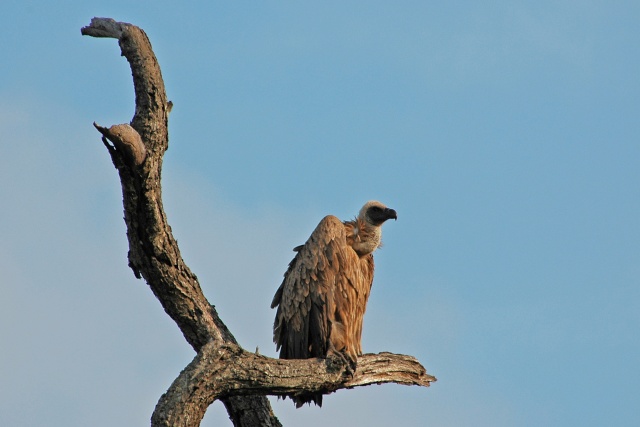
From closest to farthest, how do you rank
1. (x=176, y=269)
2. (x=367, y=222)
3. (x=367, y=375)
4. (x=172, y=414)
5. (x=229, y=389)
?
(x=172, y=414) < (x=229, y=389) < (x=176, y=269) < (x=367, y=375) < (x=367, y=222)

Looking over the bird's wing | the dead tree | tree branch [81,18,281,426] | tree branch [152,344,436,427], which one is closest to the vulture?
the bird's wing

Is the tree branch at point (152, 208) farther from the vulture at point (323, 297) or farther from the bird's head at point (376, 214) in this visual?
the bird's head at point (376, 214)

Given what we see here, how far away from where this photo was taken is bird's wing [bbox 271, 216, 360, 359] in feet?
29.5

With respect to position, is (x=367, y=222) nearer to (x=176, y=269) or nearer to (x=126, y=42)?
(x=176, y=269)

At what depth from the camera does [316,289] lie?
9000 millimetres

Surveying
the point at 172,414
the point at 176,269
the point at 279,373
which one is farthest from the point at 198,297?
the point at 172,414

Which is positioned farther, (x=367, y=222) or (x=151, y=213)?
(x=367, y=222)

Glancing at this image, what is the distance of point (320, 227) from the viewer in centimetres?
926

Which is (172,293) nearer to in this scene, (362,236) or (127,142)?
(127,142)

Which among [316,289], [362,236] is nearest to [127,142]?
[316,289]

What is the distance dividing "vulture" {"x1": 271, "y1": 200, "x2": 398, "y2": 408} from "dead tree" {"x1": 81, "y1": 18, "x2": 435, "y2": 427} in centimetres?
85

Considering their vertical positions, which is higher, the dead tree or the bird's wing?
the bird's wing

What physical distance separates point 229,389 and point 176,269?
3.71 feet

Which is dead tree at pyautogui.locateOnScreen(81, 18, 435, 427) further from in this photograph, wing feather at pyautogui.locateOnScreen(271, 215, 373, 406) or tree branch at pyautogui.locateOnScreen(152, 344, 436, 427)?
wing feather at pyautogui.locateOnScreen(271, 215, 373, 406)
